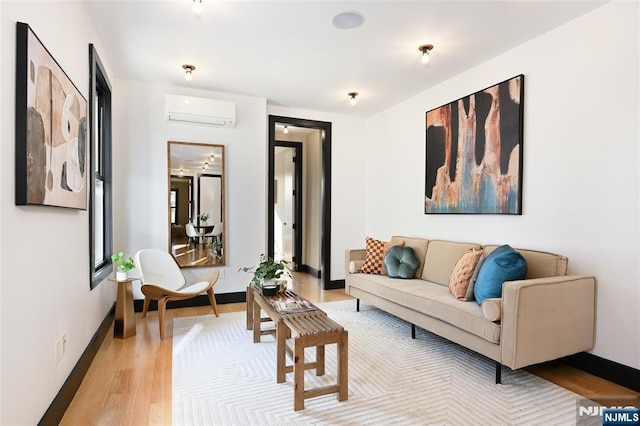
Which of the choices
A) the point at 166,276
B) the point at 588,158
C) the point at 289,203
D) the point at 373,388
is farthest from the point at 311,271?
the point at 588,158

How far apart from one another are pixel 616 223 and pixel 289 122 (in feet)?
12.6

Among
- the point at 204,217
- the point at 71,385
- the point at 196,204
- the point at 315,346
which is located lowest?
the point at 71,385

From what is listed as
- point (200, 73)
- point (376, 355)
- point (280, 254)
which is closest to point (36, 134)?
point (200, 73)

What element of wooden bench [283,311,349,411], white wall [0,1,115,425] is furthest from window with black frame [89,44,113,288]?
wooden bench [283,311,349,411]

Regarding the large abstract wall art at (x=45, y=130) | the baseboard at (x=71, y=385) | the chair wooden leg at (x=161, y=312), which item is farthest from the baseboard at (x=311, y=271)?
the large abstract wall art at (x=45, y=130)

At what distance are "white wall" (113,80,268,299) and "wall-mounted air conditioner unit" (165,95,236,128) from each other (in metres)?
0.13

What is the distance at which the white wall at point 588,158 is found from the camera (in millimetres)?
2332

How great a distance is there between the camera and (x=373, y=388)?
2.31 m

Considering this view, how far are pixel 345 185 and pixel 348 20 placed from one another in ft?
9.55

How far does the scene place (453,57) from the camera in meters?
3.30

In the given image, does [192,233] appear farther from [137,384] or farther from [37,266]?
[37,266]

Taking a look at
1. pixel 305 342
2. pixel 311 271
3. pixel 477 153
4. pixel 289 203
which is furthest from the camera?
pixel 289 203

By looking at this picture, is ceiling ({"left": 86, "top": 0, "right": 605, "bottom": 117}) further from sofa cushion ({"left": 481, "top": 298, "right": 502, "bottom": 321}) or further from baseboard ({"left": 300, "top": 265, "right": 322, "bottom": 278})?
baseboard ({"left": 300, "top": 265, "right": 322, "bottom": 278})

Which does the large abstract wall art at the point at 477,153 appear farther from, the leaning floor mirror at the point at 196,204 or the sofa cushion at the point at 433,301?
the leaning floor mirror at the point at 196,204
